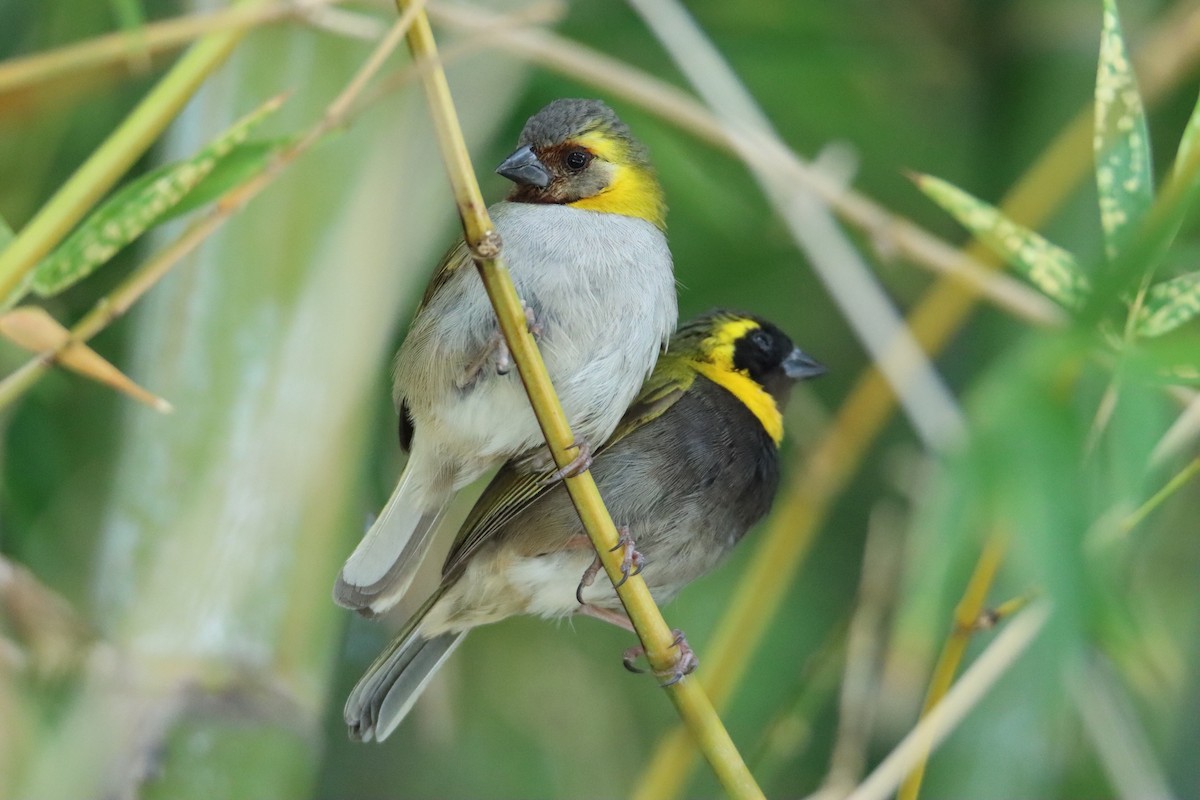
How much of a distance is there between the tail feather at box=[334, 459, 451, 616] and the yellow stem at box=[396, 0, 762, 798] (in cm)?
38

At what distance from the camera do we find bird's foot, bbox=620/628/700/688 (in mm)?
1301

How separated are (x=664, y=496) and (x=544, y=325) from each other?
0.54 metres

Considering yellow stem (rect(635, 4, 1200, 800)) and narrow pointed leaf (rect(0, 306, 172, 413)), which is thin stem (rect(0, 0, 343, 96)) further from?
yellow stem (rect(635, 4, 1200, 800))

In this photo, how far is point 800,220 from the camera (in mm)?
1951

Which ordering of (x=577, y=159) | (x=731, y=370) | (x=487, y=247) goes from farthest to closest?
1. (x=731, y=370)
2. (x=577, y=159)
3. (x=487, y=247)

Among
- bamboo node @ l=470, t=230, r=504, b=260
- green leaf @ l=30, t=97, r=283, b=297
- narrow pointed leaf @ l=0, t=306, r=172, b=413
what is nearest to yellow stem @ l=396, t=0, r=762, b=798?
bamboo node @ l=470, t=230, r=504, b=260

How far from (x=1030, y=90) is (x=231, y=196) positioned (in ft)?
7.65

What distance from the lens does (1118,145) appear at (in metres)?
1.28

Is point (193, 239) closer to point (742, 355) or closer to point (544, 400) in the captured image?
point (544, 400)

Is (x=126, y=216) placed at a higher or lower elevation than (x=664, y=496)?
higher

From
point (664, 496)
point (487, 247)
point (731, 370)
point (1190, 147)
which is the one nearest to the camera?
point (487, 247)

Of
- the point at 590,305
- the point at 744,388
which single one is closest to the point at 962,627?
the point at 590,305

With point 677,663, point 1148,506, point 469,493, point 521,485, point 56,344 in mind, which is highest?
point 56,344

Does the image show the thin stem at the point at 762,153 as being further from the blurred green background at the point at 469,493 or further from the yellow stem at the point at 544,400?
the yellow stem at the point at 544,400
